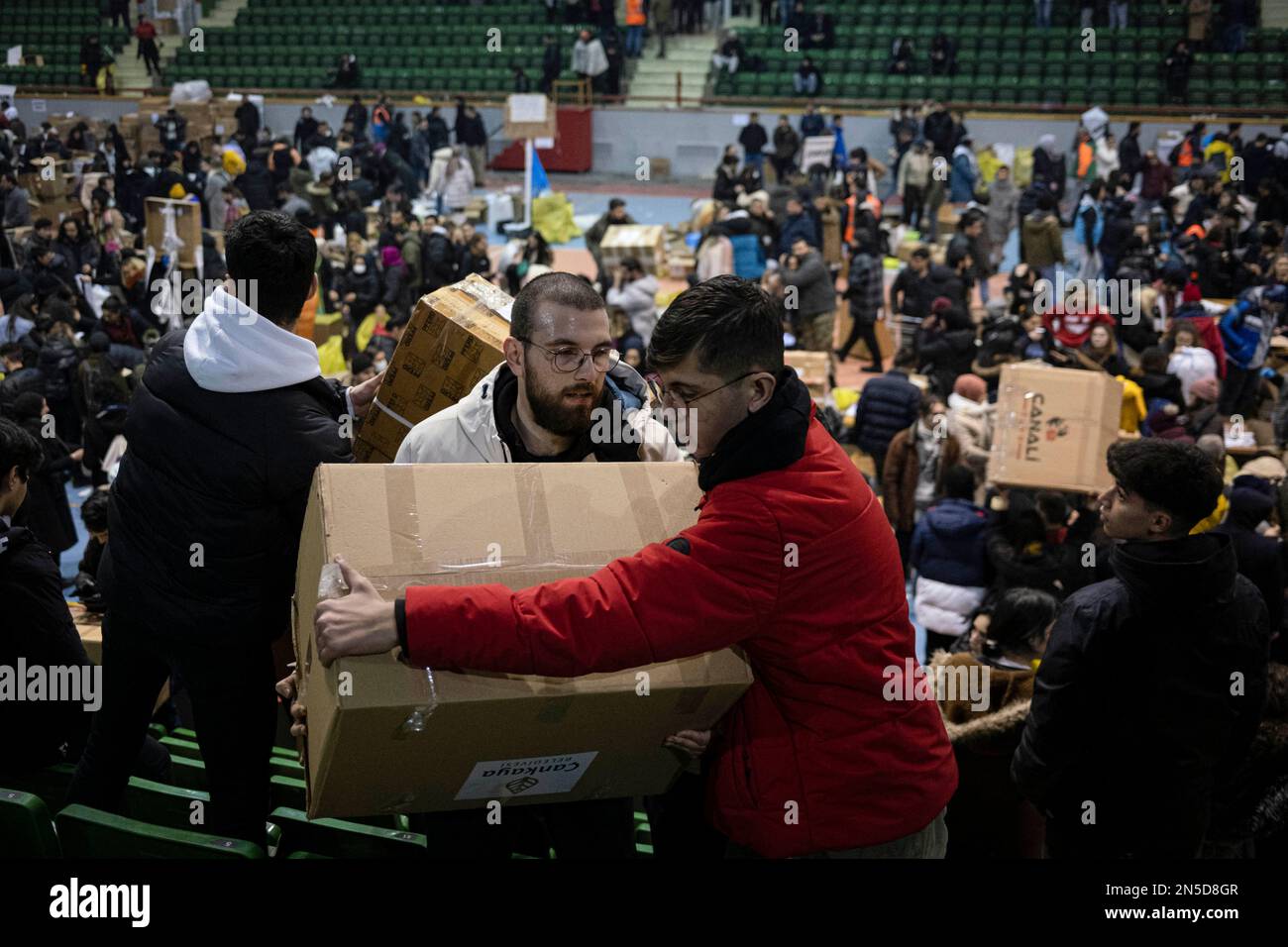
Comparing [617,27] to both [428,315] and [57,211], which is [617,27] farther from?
[428,315]

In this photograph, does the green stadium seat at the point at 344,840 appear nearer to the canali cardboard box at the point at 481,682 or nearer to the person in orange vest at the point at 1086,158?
the canali cardboard box at the point at 481,682

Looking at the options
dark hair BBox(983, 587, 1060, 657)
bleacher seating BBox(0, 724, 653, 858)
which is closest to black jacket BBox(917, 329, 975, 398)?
dark hair BBox(983, 587, 1060, 657)

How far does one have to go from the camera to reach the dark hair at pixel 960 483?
650cm

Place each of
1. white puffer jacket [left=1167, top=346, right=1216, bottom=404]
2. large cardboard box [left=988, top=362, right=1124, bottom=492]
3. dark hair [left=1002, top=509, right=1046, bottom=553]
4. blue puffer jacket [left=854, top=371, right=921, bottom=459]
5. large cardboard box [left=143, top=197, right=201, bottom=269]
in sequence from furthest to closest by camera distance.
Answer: large cardboard box [left=143, top=197, right=201, bottom=269]
white puffer jacket [left=1167, top=346, right=1216, bottom=404]
blue puffer jacket [left=854, top=371, right=921, bottom=459]
large cardboard box [left=988, top=362, right=1124, bottom=492]
dark hair [left=1002, top=509, right=1046, bottom=553]

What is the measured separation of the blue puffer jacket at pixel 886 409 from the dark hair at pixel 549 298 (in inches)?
217

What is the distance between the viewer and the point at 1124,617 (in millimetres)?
2867

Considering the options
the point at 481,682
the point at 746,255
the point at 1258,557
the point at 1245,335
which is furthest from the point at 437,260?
the point at 481,682

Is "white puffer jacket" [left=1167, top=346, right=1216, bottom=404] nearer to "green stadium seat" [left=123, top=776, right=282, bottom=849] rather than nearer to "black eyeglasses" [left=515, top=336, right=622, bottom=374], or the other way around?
"black eyeglasses" [left=515, top=336, right=622, bottom=374]

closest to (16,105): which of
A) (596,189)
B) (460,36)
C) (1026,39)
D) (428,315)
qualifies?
(460,36)

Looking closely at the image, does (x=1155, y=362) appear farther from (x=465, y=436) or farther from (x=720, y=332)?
(x=720, y=332)

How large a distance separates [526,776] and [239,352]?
42.9 inches

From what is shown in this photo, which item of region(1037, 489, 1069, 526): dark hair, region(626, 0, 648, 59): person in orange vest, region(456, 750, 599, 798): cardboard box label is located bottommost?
region(1037, 489, 1069, 526): dark hair

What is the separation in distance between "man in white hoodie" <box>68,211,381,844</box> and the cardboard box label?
74 centimetres

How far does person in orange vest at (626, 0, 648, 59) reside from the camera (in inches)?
989
